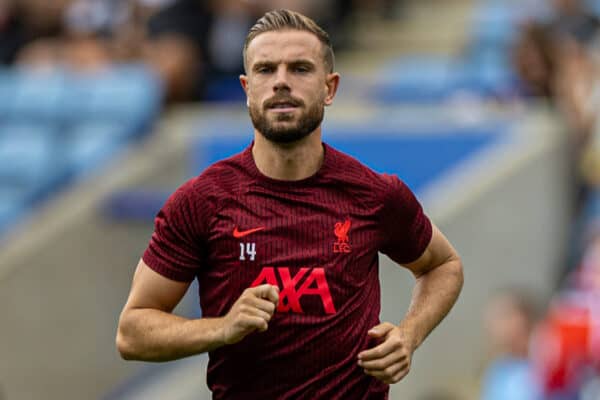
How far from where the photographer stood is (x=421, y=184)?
8703 mm

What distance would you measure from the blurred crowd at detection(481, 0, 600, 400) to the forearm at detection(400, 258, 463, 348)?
300 centimetres

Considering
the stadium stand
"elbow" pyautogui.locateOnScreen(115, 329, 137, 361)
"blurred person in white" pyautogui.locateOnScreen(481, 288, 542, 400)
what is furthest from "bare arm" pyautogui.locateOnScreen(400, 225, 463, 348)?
the stadium stand

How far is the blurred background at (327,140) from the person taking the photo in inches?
312

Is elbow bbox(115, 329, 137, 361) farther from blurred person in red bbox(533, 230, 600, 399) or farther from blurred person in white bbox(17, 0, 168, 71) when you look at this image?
blurred person in white bbox(17, 0, 168, 71)

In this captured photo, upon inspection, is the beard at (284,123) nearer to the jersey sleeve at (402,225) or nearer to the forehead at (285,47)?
the forehead at (285,47)

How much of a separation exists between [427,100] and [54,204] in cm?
269

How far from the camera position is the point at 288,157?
3650mm

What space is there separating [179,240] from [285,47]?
1.83ft

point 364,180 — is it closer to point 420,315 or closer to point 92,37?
point 420,315

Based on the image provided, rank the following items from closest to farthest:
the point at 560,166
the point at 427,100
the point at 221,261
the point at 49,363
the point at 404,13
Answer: the point at 221,261
the point at 560,166
the point at 49,363
the point at 427,100
the point at 404,13

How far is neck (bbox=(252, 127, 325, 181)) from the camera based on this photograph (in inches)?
143

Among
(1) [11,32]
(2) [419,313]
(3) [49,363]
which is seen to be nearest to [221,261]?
(2) [419,313]

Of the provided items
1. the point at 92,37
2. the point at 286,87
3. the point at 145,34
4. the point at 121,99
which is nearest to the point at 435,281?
the point at 286,87

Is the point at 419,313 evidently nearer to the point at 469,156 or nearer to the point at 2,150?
the point at 469,156
